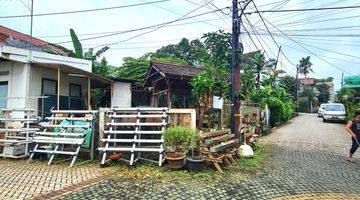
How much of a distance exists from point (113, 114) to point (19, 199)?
14.0 feet

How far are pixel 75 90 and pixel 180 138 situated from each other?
31.5 feet

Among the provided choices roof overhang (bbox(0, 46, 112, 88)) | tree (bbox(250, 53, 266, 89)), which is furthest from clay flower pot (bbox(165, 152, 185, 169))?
tree (bbox(250, 53, 266, 89))

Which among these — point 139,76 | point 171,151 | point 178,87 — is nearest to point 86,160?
point 171,151

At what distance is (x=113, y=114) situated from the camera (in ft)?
33.5

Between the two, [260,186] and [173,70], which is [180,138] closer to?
[260,186]

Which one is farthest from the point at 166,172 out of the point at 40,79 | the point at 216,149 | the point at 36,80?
the point at 40,79

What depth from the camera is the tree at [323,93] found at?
208 ft

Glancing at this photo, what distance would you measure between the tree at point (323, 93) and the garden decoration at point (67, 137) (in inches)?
2414

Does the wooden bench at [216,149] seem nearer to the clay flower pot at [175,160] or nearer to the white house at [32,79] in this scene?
the clay flower pot at [175,160]

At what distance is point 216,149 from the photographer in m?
8.80

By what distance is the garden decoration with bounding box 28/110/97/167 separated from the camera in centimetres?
980

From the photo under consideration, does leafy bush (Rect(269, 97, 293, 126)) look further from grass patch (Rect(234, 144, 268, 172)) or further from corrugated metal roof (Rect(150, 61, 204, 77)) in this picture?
grass patch (Rect(234, 144, 268, 172))

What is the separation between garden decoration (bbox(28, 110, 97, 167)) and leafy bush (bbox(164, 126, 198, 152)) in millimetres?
2714

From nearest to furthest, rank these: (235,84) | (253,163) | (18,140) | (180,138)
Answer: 1. (180,138)
2. (253,163)
3. (18,140)
4. (235,84)
